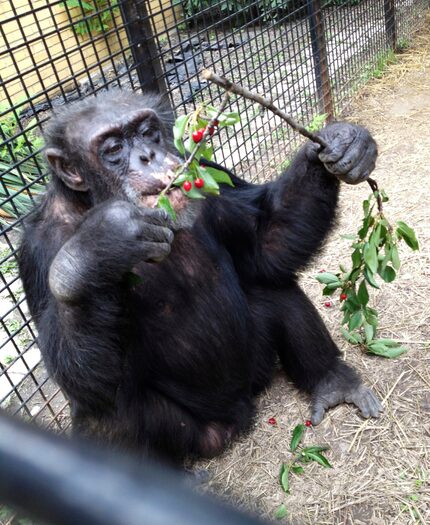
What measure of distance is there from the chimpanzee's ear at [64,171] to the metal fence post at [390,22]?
619 cm

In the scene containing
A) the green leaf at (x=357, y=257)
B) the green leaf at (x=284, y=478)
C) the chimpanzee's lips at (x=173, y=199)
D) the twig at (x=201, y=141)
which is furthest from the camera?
the green leaf at (x=357, y=257)

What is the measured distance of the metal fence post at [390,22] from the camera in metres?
7.31

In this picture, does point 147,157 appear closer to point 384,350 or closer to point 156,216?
point 156,216

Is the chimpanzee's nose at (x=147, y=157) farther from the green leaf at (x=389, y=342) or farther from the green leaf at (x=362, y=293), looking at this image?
the green leaf at (x=389, y=342)

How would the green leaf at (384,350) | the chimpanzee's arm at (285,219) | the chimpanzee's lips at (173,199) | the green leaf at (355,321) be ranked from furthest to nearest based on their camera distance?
the green leaf at (384,350), the green leaf at (355,321), the chimpanzee's arm at (285,219), the chimpanzee's lips at (173,199)

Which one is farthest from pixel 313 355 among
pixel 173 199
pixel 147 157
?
pixel 147 157

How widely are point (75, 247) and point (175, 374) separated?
2.93 ft

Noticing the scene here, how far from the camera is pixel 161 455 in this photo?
270 centimetres

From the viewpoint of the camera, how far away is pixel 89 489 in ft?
1.29

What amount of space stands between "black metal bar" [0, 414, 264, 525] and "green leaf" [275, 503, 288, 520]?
2.27m

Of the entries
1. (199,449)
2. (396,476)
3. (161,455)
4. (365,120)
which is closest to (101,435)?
(161,455)

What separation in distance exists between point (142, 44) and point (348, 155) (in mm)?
1818

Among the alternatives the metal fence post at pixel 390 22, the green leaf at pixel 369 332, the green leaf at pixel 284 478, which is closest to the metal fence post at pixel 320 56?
the metal fence post at pixel 390 22

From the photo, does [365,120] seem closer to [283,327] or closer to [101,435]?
[283,327]
